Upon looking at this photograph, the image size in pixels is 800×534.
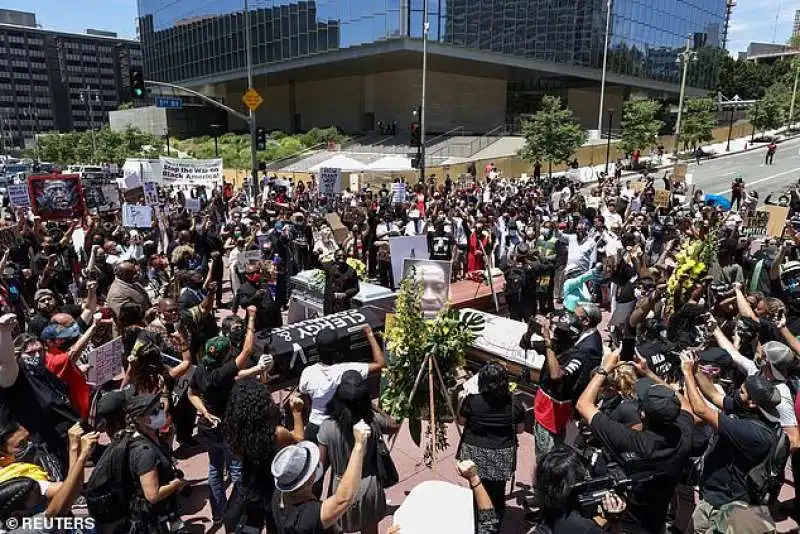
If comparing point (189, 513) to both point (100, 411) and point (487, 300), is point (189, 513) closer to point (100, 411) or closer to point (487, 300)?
point (100, 411)

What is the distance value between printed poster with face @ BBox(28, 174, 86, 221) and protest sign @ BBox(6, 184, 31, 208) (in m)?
1.85

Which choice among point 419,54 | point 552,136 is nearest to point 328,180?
point 552,136

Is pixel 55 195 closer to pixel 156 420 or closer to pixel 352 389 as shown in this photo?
pixel 156 420

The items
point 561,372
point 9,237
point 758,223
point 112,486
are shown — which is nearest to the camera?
point 112,486

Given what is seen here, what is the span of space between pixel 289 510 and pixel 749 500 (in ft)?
9.26

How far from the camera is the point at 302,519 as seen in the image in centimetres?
271

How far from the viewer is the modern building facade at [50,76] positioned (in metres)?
126

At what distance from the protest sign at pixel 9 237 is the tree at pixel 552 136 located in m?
29.7

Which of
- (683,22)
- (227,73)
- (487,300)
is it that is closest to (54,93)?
(227,73)

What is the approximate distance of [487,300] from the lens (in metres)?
9.51

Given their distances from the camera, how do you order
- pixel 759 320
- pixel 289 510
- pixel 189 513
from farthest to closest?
1. pixel 759 320
2. pixel 189 513
3. pixel 289 510

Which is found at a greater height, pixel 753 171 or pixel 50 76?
pixel 50 76

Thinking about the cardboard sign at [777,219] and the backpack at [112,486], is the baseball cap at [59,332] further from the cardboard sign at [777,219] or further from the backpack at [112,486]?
the cardboard sign at [777,219]

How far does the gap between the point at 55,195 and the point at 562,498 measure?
13450 mm
